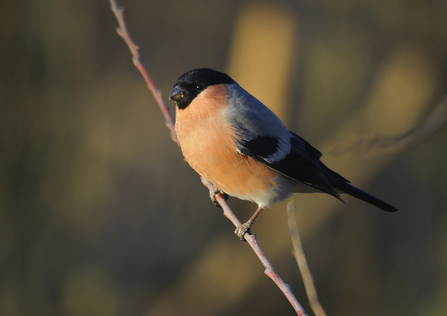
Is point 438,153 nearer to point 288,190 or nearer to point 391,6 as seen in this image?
point 391,6

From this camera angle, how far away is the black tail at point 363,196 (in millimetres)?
2530

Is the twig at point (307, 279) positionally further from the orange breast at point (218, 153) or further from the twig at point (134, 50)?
the twig at point (134, 50)

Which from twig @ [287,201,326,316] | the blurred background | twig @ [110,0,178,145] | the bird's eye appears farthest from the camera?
the blurred background

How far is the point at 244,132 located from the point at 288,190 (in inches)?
19.9

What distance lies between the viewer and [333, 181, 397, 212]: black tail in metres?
2.53

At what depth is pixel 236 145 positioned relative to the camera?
2.34m

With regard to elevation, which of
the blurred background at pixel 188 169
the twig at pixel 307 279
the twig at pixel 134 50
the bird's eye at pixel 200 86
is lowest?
the blurred background at pixel 188 169

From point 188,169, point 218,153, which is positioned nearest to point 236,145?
point 218,153

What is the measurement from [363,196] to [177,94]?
1395 millimetres

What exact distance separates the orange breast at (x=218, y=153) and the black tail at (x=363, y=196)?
50cm

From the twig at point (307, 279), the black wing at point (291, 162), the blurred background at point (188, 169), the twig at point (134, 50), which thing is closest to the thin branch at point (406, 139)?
the twig at point (307, 279)

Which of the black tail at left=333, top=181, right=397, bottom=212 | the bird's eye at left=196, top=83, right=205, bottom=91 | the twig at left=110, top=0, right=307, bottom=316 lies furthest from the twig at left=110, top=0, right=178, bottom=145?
the black tail at left=333, top=181, right=397, bottom=212

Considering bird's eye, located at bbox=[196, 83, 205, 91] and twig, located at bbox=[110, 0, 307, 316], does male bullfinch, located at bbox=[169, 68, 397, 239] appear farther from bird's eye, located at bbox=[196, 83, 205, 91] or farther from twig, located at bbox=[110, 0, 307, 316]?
twig, located at bbox=[110, 0, 307, 316]

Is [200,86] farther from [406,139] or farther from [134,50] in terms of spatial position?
[406,139]
